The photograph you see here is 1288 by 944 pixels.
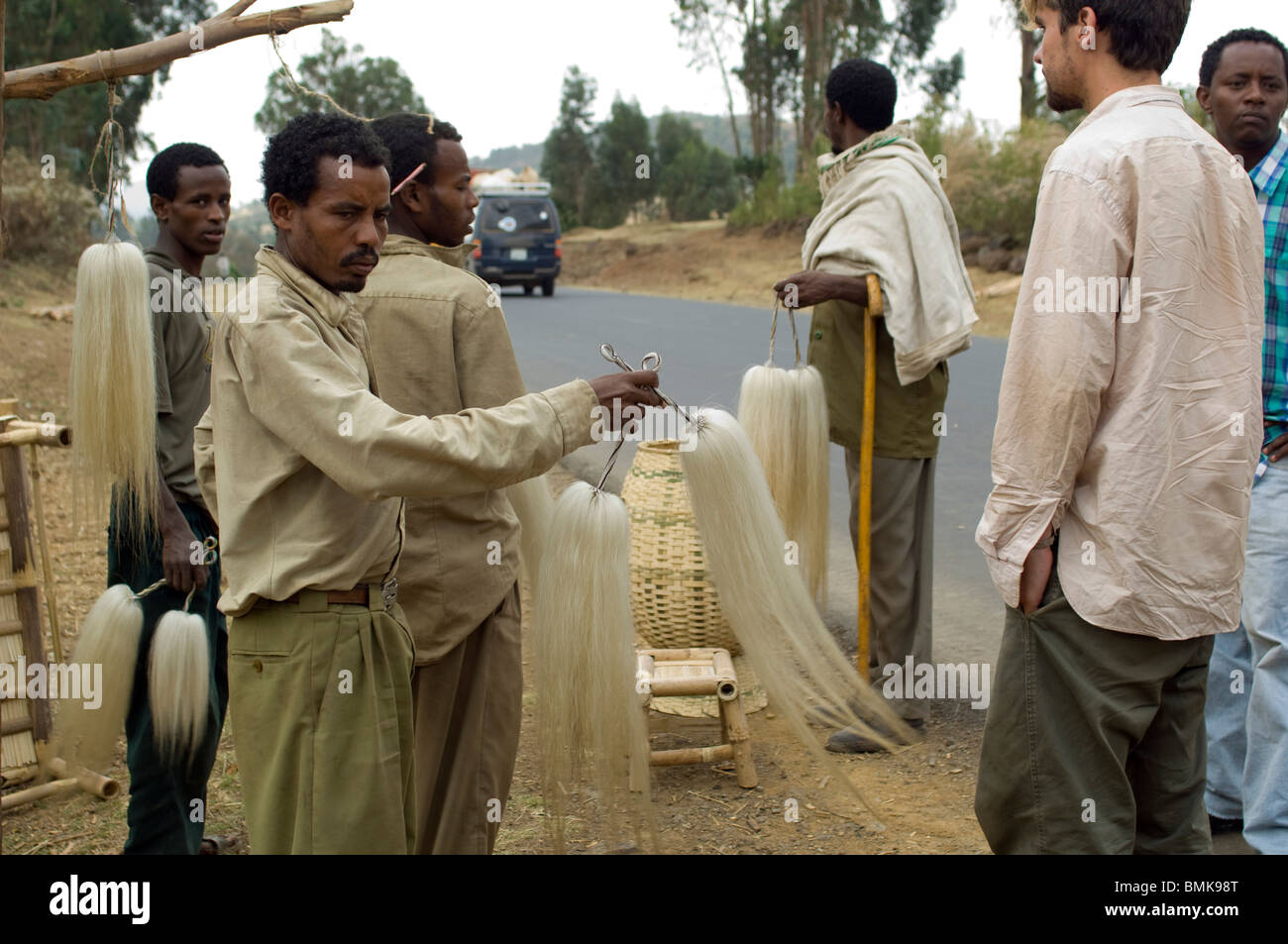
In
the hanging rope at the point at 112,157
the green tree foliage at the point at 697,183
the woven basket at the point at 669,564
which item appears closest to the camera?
the hanging rope at the point at 112,157

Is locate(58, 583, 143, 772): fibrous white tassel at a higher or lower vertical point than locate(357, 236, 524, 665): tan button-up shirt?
lower

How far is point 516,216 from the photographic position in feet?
78.0

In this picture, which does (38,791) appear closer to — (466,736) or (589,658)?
(466,736)

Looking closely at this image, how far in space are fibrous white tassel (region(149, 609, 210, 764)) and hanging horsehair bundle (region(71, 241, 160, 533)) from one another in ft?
1.06

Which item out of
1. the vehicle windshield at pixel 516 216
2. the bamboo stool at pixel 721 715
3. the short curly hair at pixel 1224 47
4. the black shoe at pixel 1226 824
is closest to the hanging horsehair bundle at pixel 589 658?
the bamboo stool at pixel 721 715

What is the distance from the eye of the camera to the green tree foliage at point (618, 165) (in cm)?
4347

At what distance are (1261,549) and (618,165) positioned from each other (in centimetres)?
4263

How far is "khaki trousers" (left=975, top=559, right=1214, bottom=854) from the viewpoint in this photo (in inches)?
86.4

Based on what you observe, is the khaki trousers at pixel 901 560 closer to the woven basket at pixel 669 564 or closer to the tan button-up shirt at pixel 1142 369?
the woven basket at pixel 669 564

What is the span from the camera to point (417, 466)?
2070 mm

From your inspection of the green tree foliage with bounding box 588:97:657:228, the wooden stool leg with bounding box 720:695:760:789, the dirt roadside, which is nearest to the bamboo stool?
the wooden stool leg with bounding box 720:695:760:789

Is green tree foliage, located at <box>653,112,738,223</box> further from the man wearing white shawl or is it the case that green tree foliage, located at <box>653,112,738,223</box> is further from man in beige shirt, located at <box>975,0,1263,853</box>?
man in beige shirt, located at <box>975,0,1263,853</box>

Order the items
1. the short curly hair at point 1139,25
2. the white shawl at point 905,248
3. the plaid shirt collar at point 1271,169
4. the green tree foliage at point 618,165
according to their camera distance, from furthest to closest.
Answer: the green tree foliage at point 618,165 → the white shawl at point 905,248 → the plaid shirt collar at point 1271,169 → the short curly hair at point 1139,25

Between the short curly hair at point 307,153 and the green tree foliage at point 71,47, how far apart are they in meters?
27.0
